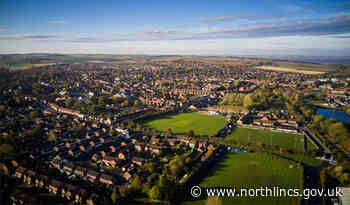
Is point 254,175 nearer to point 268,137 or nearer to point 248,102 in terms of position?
point 268,137

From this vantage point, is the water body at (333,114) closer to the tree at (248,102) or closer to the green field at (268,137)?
the tree at (248,102)

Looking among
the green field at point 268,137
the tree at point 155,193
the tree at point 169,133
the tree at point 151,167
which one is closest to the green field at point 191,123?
the tree at point 169,133

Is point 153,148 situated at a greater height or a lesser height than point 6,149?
lesser

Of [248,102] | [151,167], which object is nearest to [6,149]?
[151,167]

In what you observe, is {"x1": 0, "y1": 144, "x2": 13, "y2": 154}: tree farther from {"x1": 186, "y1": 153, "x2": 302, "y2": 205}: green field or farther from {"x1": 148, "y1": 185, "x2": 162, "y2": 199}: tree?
{"x1": 186, "y1": 153, "x2": 302, "y2": 205}: green field

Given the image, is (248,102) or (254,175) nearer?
(254,175)

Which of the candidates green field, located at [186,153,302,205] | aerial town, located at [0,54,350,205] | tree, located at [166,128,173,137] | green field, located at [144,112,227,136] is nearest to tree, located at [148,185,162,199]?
aerial town, located at [0,54,350,205]
